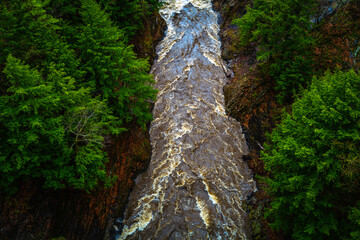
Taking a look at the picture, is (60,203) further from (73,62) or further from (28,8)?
(28,8)

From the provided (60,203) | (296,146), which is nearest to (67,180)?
(60,203)

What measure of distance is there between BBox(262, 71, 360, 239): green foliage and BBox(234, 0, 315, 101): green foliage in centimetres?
539

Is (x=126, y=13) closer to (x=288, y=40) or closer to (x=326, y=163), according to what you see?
(x=288, y=40)

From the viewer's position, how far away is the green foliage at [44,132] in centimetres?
544

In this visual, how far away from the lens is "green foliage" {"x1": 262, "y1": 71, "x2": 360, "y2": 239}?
5832mm

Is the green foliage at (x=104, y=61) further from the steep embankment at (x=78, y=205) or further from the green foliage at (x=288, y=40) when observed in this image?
the green foliage at (x=288, y=40)

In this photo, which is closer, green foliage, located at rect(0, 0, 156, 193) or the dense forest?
green foliage, located at rect(0, 0, 156, 193)

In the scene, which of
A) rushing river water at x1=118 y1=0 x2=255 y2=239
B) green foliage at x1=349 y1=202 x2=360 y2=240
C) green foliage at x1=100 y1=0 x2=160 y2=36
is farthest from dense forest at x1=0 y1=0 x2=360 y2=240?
green foliage at x1=100 y1=0 x2=160 y2=36

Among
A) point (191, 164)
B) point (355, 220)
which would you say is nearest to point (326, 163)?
point (355, 220)

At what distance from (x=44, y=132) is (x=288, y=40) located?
13.9m

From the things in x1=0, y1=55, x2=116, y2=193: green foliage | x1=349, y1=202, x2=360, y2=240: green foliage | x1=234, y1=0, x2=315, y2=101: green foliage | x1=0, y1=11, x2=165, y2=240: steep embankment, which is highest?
x1=234, y1=0, x2=315, y2=101: green foliage

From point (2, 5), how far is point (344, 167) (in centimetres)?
1208

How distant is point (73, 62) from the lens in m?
8.24

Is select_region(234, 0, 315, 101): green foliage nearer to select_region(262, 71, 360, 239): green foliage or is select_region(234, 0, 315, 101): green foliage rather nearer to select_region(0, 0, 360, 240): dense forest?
select_region(0, 0, 360, 240): dense forest
